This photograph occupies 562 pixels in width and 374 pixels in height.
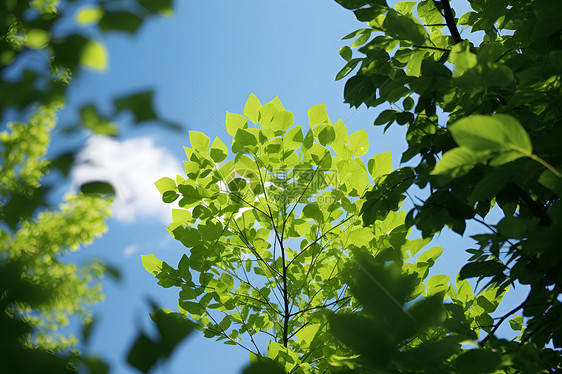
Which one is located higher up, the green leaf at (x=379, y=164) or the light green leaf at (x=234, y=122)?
the light green leaf at (x=234, y=122)

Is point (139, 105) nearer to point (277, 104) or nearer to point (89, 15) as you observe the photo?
point (89, 15)

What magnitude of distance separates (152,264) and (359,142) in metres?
1.25

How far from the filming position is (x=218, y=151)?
200cm

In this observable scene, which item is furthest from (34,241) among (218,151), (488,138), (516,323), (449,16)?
(516,323)

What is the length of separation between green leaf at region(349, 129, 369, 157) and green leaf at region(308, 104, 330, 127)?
0.58 ft

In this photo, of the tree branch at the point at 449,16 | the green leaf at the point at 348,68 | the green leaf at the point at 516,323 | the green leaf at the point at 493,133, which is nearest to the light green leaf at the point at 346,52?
the green leaf at the point at 348,68

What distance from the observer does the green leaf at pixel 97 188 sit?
0.56 metres

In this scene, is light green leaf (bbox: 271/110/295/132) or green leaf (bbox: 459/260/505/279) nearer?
green leaf (bbox: 459/260/505/279)

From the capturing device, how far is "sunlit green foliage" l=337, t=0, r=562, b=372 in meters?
0.74

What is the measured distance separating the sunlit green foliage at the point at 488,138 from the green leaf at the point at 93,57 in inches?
19.5

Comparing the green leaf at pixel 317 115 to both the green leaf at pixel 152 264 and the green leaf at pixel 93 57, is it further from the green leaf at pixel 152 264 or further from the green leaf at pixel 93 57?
the green leaf at pixel 93 57

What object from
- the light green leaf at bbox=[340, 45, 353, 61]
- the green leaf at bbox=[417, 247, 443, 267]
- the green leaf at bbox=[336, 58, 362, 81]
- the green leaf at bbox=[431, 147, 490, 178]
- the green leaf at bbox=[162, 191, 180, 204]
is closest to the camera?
the green leaf at bbox=[431, 147, 490, 178]

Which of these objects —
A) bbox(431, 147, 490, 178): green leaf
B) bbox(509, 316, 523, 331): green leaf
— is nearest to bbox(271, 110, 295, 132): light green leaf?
→ bbox(431, 147, 490, 178): green leaf

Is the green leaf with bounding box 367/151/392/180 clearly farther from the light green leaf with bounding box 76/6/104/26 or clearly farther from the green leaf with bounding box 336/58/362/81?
the light green leaf with bounding box 76/6/104/26
